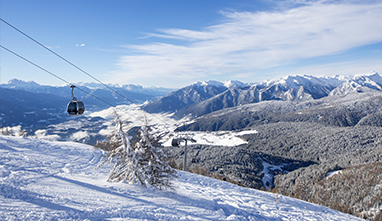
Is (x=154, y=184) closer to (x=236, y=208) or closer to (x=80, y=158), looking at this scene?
(x=236, y=208)

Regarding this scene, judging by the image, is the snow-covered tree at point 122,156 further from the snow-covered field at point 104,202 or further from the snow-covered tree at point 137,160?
the snow-covered field at point 104,202

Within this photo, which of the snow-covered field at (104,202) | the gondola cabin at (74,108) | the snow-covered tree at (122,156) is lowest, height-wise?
the snow-covered field at (104,202)

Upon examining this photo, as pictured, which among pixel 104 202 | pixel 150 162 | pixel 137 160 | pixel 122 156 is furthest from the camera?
pixel 122 156

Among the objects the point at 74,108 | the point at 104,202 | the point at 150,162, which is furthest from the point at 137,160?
the point at 74,108

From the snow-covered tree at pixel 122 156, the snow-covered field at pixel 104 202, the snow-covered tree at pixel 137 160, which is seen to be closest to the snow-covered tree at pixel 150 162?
the snow-covered tree at pixel 137 160

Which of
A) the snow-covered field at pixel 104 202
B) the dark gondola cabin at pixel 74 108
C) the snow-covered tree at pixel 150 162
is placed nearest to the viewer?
the snow-covered field at pixel 104 202

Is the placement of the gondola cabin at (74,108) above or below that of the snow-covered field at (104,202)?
above

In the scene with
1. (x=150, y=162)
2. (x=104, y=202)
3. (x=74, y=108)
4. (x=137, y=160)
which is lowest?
(x=104, y=202)

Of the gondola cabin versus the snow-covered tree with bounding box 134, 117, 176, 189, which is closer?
the gondola cabin

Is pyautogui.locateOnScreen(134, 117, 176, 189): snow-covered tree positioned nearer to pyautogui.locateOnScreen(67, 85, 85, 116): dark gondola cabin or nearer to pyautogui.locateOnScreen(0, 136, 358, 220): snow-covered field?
pyautogui.locateOnScreen(0, 136, 358, 220): snow-covered field

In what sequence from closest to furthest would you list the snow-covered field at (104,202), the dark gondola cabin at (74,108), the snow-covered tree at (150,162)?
the snow-covered field at (104,202)
the dark gondola cabin at (74,108)
the snow-covered tree at (150,162)

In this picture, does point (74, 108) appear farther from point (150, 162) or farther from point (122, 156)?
point (150, 162)

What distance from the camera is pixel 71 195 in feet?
28.9

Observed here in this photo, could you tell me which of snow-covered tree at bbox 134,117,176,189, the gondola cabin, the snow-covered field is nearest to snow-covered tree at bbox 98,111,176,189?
snow-covered tree at bbox 134,117,176,189
